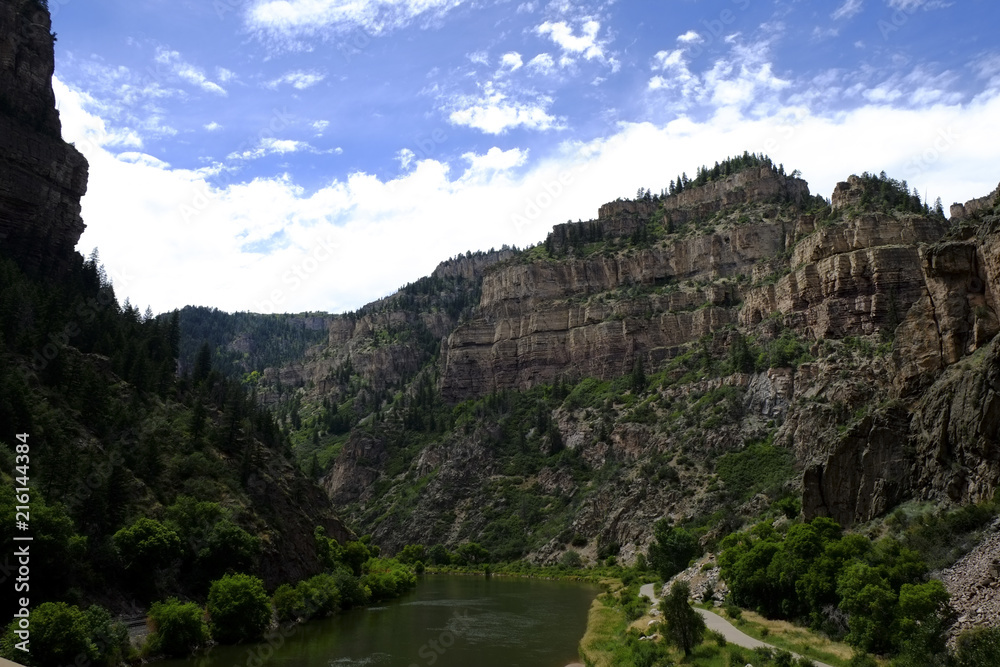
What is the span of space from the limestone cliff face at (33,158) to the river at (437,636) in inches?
2307

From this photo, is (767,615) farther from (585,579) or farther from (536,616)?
(585,579)

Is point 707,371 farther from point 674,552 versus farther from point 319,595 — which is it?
point 319,595

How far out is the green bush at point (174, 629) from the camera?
1694 inches

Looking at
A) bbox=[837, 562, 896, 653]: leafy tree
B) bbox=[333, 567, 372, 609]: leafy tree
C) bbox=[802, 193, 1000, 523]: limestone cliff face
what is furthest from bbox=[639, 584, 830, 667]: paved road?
bbox=[333, 567, 372, 609]: leafy tree

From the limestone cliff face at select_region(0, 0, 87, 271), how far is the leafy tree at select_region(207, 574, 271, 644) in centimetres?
5613

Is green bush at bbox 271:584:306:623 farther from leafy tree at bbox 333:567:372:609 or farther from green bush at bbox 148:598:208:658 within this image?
green bush at bbox 148:598:208:658

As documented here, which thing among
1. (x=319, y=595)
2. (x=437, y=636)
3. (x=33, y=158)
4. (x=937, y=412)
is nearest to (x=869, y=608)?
(x=937, y=412)

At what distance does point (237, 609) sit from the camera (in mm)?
48844

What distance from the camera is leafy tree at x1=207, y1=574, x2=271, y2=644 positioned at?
48438mm

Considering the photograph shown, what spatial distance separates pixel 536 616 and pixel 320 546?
25509 millimetres

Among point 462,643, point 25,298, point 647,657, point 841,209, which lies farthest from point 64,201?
point 841,209

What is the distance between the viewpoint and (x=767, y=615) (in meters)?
49.5

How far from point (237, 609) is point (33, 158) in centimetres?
6655

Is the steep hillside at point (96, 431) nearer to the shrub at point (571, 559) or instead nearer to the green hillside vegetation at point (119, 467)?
the green hillside vegetation at point (119, 467)
